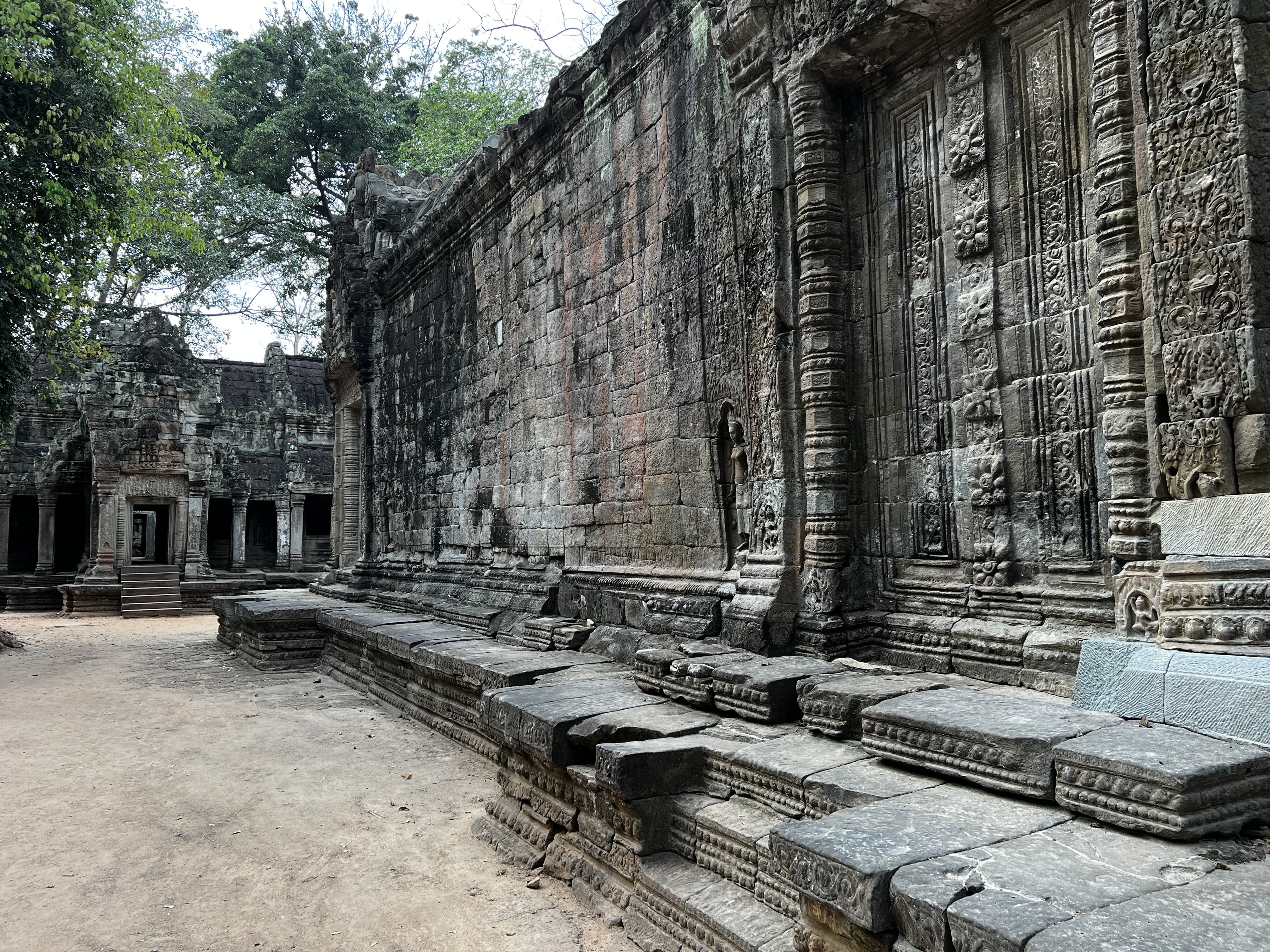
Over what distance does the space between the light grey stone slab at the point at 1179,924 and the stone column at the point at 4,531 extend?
84.5 feet

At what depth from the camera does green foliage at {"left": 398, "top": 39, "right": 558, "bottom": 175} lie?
71.9 ft

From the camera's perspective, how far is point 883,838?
2.45m

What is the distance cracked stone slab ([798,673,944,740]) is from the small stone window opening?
1529mm

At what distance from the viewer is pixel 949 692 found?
3.46 m

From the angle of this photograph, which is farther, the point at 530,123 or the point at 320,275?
the point at 320,275

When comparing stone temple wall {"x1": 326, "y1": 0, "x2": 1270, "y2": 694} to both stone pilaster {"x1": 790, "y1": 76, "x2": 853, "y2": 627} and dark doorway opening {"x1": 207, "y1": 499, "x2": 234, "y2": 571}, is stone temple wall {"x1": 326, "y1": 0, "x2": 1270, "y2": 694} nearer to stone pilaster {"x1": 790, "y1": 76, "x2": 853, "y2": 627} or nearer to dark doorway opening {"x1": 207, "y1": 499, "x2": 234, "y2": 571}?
stone pilaster {"x1": 790, "y1": 76, "x2": 853, "y2": 627}

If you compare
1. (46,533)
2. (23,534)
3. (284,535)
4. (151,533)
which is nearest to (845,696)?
(284,535)

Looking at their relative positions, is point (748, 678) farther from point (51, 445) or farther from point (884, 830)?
point (51, 445)

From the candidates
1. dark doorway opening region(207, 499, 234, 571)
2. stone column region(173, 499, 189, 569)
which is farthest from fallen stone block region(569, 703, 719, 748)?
dark doorway opening region(207, 499, 234, 571)

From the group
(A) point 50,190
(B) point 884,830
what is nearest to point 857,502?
(B) point 884,830

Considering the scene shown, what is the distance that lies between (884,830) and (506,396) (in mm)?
6839

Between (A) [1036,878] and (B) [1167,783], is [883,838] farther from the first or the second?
(B) [1167,783]

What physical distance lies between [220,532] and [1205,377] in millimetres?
27375

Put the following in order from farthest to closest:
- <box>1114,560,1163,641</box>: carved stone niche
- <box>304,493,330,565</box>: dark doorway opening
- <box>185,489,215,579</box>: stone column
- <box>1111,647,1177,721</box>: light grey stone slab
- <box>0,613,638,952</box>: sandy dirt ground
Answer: <box>304,493,330,565</box>: dark doorway opening
<box>185,489,215,579</box>: stone column
<box>0,613,638,952</box>: sandy dirt ground
<box>1114,560,1163,641</box>: carved stone niche
<box>1111,647,1177,721</box>: light grey stone slab
